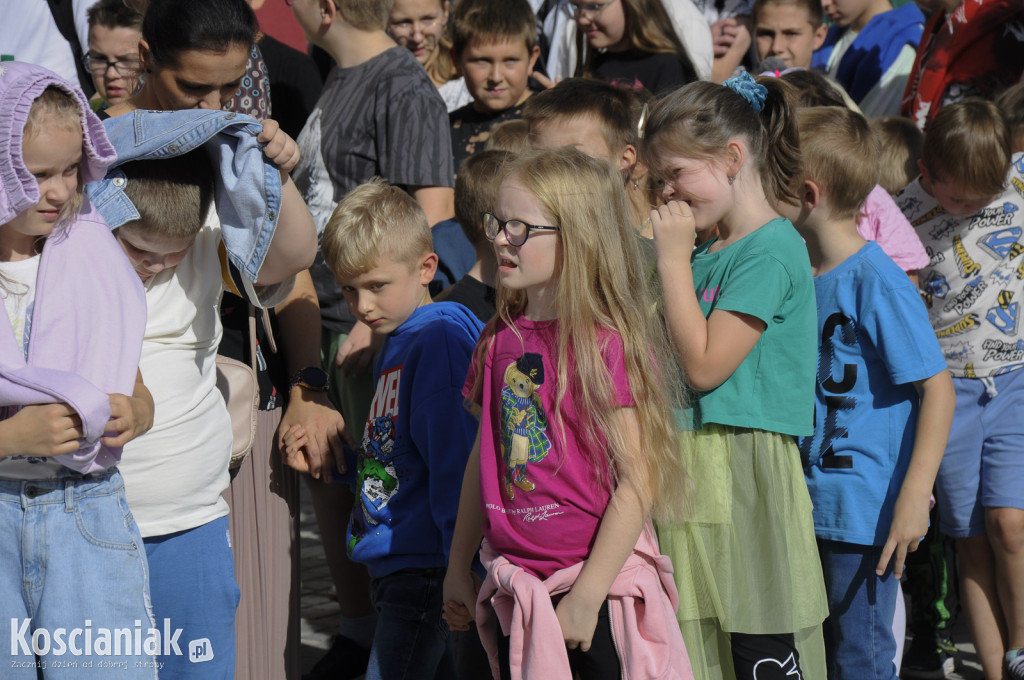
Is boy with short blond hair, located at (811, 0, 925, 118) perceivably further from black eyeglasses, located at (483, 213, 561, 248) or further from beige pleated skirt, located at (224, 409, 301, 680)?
beige pleated skirt, located at (224, 409, 301, 680)

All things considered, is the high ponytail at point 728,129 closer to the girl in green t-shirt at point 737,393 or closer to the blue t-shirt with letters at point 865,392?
the girl in green t-shirt at point 737,393

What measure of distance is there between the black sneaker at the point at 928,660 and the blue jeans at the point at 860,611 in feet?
3.47

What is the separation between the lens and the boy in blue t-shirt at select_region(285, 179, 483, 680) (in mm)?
2619

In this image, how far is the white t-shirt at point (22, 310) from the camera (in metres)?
2.06

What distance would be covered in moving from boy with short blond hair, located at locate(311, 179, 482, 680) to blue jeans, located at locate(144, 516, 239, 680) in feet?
1.33

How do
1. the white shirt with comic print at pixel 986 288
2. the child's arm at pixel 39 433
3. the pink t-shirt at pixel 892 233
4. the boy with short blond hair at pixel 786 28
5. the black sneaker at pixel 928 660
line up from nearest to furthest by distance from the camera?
the child's arm at pixel 39 433
the pink t-shirt at pixel 892 233
the white shirt with comic print at pixel 986 288
the black sneaker at pixel 928 660
the boy with short blond hair at pixel 786 28

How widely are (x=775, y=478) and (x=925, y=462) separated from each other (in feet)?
1.50

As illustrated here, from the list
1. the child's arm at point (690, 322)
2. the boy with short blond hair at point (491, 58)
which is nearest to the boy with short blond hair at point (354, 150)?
the boy with short blond hair at point (491, 58)

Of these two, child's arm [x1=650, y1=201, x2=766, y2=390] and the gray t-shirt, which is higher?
the gray t-shirt

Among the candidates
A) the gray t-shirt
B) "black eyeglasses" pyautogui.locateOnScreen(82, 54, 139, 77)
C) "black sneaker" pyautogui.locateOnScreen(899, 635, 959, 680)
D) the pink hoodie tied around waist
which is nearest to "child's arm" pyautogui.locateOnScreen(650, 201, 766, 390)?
the pink hoodie tied around waist

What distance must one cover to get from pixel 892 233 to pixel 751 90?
939 millimetres

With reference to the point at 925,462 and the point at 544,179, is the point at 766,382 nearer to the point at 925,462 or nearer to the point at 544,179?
the point at 925,462

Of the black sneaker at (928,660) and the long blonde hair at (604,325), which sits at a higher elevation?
the long blonde hair at (604,325)

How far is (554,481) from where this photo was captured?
221cm
